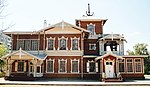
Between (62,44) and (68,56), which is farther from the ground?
(62,44)

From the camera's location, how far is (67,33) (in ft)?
89.2

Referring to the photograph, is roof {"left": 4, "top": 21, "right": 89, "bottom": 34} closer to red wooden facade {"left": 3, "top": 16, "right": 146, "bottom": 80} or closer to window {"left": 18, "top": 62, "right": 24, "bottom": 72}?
red wooden facade {"left": 3, "top": 16, "right": 146, "bottom": 80}

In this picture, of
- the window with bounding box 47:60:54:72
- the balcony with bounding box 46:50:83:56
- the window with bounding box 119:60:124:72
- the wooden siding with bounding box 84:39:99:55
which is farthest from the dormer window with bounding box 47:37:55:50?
the window with bounding box 119:60:124:72

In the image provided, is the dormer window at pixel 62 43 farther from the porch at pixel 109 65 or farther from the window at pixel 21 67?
the window at pixel 21 67

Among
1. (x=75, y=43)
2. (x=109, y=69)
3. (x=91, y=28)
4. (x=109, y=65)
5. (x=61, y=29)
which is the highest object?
(x=91, y=28)

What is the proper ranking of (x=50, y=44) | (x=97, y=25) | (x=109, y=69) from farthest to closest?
(x=97, y=25), (x=50, y=44), (x=109, y=69)

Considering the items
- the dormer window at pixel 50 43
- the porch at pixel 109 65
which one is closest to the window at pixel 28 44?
the dormer window at pixel 50 43

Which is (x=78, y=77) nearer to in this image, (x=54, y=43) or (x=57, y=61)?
(x=57, y=61)

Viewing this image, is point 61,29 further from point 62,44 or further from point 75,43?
point 75,43

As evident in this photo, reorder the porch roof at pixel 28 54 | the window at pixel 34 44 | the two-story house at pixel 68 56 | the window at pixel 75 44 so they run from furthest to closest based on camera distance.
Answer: the window at pixel 34 44, the window at pixel 75 44, the two-story house at pixel 68 56, the porch roof at pixel 28 54

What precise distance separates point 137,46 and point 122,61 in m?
27.6

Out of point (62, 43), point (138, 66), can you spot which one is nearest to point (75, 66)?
point (62, 43)

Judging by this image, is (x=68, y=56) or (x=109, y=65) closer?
(x=109, y=65)

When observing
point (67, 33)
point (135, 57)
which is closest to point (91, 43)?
point (67, 33)
